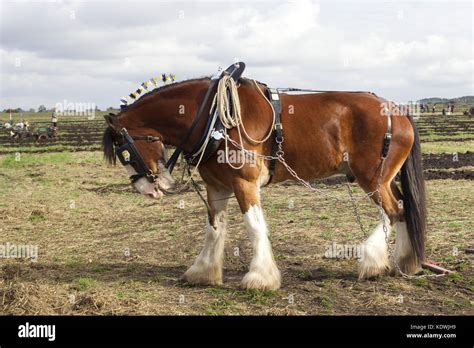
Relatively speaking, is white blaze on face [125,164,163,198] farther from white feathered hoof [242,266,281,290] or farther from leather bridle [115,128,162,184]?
white feathered hoof [242,266,281,290]

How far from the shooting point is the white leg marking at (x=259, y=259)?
19.4 ft

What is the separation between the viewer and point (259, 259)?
595 centimetres

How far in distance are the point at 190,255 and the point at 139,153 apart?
7.71 feet

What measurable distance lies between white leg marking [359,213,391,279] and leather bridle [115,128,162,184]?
271 cm

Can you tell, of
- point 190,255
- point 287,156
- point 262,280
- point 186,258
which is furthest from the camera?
point 190,255

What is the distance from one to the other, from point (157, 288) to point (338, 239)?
324 cm

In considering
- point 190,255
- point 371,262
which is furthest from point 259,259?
point 190,255

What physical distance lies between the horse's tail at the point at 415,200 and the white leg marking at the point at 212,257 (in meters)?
2.30

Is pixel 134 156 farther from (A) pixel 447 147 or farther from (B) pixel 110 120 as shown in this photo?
(A) pixel 447 147

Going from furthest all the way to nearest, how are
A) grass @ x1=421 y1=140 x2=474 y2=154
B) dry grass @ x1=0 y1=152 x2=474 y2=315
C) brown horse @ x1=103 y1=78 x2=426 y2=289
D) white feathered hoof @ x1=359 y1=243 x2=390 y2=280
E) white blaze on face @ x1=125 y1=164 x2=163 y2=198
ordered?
1. grass @ x1=421 y1=140 x2=474 y2=154
2. white feathered hoof @ x1=359 y1=243 x2=390 y2=280
3. white blaze on face @ x1=125 y1=164 x2=163 y2=198
4. brown horse @ x1=103 y1=78 x2=426 y2=289
5. dry grass @ x1=0 y1=152 x2=474 y2=315

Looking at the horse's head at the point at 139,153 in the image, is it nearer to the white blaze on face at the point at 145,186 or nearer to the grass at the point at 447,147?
the white blaze on face at the point at 145,186

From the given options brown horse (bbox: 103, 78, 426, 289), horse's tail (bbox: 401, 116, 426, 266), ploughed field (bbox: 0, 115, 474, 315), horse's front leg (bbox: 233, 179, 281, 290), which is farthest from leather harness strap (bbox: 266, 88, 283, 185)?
horse's tail (bbox: 401, 116, 426, 266)

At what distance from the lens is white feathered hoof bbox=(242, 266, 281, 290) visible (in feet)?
19.4
